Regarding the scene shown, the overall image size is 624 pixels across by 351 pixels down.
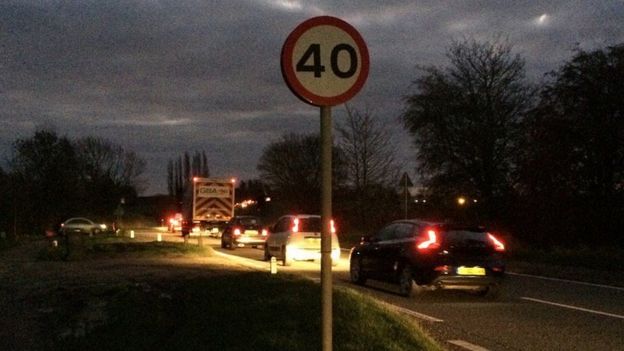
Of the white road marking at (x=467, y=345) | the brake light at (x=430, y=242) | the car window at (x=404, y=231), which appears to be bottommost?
the white road marking at (x=467, y=345)

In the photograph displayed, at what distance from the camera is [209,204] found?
3703 cm

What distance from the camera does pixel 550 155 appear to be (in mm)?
27906

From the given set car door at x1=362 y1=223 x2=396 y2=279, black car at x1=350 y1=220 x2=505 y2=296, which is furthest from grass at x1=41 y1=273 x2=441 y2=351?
car door at x1=362 y1=223 x2=396 y2=279

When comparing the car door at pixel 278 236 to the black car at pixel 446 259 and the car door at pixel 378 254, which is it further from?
the black car at pixel 446 259

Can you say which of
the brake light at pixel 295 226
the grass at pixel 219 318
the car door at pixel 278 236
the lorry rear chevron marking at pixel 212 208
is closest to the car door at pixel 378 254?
the grass at pixel 219 318

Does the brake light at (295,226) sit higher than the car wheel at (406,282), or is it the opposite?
the brake light at (295,226)

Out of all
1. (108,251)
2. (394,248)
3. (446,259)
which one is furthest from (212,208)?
(446,259)

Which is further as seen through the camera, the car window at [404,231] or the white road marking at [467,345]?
the car window at [404,231]

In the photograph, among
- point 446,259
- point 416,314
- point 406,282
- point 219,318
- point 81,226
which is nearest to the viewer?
point 219,318

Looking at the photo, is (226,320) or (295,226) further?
(295,226)

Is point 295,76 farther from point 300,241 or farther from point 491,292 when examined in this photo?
point 300,241

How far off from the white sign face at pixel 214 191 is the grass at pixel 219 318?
22640mm

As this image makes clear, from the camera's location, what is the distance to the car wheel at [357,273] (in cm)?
1744

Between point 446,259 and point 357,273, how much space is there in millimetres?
3682
